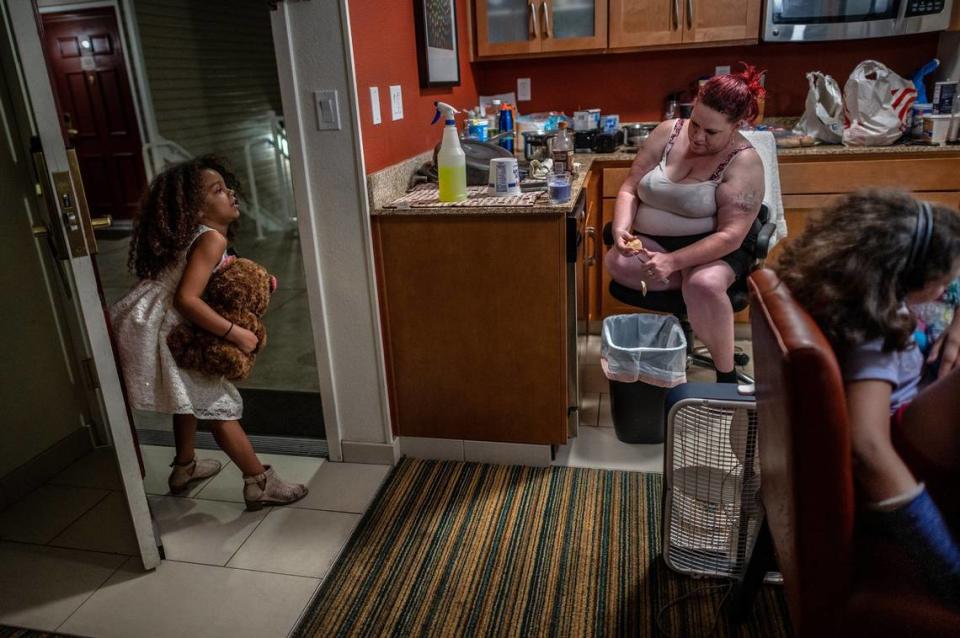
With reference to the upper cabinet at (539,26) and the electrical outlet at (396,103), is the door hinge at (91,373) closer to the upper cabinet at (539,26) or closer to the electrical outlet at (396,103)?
the electrical outlet at (396,103)

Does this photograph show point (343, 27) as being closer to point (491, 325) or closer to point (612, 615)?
point (491, 325)

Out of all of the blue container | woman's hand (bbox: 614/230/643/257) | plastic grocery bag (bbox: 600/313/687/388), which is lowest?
plastic grocery bag (bbox: 600/313/687/388)

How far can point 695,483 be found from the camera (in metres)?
1.61

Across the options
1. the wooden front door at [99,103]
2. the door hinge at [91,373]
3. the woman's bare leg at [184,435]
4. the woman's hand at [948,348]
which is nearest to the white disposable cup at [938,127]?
the woman's hand at [948,348]

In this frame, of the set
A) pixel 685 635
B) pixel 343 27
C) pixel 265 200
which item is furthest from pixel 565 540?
pixel 265 200

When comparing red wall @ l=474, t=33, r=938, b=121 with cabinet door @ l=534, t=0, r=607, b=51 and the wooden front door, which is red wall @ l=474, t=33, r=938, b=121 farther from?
the wooden front door

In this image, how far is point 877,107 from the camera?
2969mm

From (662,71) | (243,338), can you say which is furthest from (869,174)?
(243,338)

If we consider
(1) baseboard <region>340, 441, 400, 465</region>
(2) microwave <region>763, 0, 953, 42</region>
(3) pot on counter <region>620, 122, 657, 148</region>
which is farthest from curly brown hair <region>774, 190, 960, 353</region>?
(2) microwave <region>763, 0, 953, 42</region>

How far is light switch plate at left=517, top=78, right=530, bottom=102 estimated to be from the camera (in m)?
3.75

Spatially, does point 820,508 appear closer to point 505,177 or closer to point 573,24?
point 505,177

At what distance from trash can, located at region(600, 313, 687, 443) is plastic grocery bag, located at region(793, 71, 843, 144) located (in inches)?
52.2

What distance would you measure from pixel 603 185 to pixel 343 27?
1527 millimetres

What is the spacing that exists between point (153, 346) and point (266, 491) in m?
0.55
